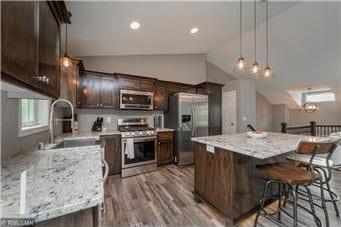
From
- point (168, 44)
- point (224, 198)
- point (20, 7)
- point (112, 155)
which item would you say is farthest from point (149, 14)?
point (224, 198)

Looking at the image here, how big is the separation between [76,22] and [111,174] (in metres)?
2.84

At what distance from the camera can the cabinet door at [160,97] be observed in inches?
175

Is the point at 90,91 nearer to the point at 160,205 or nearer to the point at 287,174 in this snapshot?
the point at 160,205

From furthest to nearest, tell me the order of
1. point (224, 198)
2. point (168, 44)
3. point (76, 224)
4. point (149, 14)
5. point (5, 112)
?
point (168, 44)
point (149, 14)
point (224, 198)
point (5, 112)
point (76, 224)

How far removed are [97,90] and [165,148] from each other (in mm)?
2101

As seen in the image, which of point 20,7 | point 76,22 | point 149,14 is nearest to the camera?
point 20,7

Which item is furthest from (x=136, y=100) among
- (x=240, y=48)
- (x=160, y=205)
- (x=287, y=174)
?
(x=240, y=48)

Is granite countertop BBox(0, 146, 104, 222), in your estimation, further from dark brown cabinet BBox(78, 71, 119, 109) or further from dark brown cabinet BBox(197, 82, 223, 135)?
dark brown cabinet BBox(197, 82, 223, 135)

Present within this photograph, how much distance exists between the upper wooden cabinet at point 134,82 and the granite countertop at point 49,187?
2.80 meters

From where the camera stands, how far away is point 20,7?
85 centimetres

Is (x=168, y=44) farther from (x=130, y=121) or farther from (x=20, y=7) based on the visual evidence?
(x=20, y=7)

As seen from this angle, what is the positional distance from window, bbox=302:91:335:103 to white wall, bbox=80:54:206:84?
202 inches

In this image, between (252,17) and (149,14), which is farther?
(252,17)

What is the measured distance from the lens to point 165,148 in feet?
13.9
